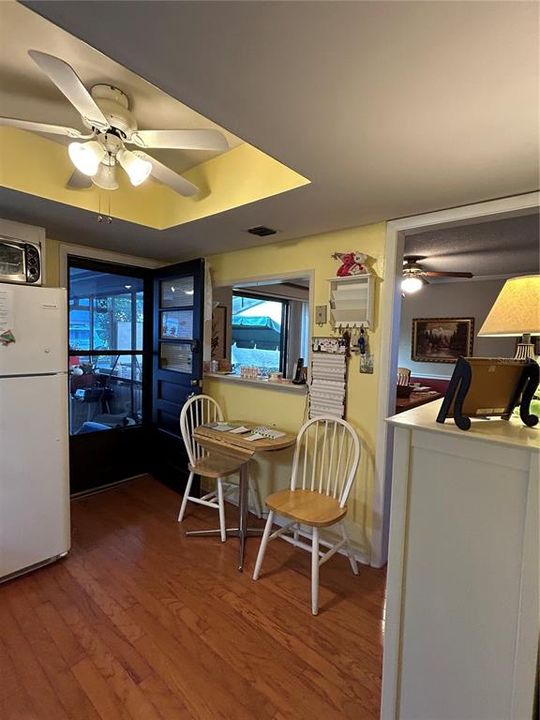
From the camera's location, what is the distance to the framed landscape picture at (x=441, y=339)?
5230 mm

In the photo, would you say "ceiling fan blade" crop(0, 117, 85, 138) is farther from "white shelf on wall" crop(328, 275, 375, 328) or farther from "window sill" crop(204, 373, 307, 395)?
"window sill" crop(204, 373, 307, 395)

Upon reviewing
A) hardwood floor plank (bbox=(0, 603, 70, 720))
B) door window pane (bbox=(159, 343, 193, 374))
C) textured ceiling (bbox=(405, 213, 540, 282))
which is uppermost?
textured ceiling (bbox=(405, 213, 540, 282))

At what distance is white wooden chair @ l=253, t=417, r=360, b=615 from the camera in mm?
2012

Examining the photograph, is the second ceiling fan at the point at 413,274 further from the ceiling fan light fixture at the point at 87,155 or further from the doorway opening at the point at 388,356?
the ceiling fan light fixture at the point at 87,155

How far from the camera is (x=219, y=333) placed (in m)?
3.85

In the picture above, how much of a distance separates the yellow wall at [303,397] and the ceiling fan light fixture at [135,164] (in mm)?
1351

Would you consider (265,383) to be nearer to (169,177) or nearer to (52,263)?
(169,177)

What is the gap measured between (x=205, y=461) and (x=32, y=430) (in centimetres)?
117

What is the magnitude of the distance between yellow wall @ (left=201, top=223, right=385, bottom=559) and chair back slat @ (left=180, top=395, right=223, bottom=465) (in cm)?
13

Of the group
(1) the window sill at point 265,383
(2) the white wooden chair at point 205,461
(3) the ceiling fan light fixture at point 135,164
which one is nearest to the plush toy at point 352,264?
(1) the window sill at point 265,383

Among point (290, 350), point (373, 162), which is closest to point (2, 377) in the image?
point (373, 162)

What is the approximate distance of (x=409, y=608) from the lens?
1.19 metres

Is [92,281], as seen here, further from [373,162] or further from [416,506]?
[416,506]

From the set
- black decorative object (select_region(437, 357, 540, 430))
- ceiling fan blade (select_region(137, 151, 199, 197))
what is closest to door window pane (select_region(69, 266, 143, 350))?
ceiling fan blade (select_region(137, 151, 199, 197))
